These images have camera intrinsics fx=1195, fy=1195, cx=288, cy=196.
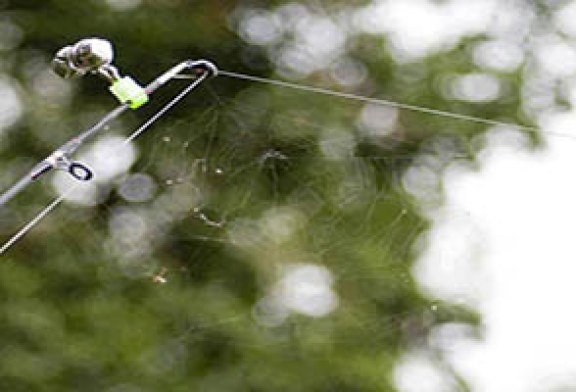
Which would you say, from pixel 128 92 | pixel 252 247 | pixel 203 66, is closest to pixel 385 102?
pixel 252 247

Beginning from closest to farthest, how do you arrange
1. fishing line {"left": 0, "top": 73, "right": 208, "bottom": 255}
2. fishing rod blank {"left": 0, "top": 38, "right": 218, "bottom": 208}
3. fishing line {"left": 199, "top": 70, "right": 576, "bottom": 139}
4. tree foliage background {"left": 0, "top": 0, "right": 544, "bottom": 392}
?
fishing rod blank {"left": 0, "top": 38, "right": 218, "bottom": 208} < fishing line {"left": 0, "top": 73, "right": 208, "bottom": 255} < tree foliage background {"left": 0, "top": 0, "right": 544, "bottom": 392} < fishing line {"left": 199, "top": 70, "right": 576, "bottom": 139}

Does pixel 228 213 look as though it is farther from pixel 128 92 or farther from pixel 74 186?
pixel 128 92

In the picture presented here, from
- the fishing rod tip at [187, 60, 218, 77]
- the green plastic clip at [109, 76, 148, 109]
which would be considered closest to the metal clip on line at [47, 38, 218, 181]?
the green plastic clip at [109, 76, 148, 109]

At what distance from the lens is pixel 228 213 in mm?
2740

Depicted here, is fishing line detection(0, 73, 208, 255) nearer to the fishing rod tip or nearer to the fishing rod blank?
the fishing rod tip

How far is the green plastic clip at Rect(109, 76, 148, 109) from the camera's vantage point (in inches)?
55.3

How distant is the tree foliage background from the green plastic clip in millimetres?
1210

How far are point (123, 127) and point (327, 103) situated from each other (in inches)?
Result: 19.5

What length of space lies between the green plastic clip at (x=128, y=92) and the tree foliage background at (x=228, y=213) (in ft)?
3.97

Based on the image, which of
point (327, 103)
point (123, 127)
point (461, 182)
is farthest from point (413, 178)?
point (123, 127)

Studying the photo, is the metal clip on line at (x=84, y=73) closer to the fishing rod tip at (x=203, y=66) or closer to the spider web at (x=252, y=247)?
the fishing rod tip at (x=203, y=66)

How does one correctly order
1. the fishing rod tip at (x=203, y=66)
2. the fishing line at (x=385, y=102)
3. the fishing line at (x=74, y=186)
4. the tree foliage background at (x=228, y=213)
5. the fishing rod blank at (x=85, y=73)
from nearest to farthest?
1. the fishing rod blank at (x=85, y=73)
2. the fishing rod tip at (x=203, y=66)
3. the fishing line at (x=74, y=186)
4. the tree foliage background at (x=228, y=213)
5. the fishing line at (x=385, y=102)

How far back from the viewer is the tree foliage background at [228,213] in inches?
105

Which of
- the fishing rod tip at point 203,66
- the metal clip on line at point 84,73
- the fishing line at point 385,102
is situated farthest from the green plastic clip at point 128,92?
the fishing line at point 385,102
